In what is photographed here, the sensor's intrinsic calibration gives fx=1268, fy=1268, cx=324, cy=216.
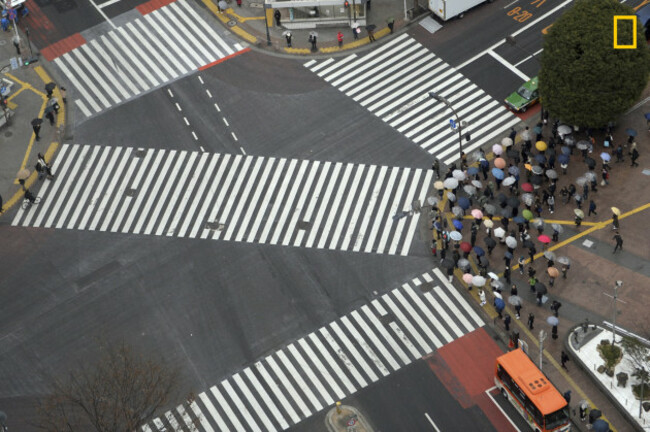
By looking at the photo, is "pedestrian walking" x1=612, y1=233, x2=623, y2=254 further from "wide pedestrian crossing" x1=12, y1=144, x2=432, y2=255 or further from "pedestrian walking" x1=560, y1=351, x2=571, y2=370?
"wide pedestrian crossing" x1=12, y1=144, x2=432, y2=255

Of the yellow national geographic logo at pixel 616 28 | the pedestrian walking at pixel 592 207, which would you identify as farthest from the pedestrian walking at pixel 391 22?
the pedestrian walking at pixel 592 207

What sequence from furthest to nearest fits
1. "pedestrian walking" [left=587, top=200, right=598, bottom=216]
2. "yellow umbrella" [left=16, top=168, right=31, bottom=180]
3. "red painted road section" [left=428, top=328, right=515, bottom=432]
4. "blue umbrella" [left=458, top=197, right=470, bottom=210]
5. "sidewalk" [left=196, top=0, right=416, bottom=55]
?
"sidewalk" [left=196, top=0, right=416, bottom=55], "yellow umbrella" [left=16, top=168, right=31, bottom=180], "blue umbrella" [left=458, top=197, right=470, bottom=210], "pedestrian walking" [left=587, top=200, right=598, bottom=216], "red painted road section" [left=428, top=328, right=515, bottom=432]

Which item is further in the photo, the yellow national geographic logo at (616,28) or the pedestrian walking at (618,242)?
the yellow national geographic logo at (616,28)

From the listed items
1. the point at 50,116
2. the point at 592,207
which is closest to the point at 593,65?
the point at 592,207

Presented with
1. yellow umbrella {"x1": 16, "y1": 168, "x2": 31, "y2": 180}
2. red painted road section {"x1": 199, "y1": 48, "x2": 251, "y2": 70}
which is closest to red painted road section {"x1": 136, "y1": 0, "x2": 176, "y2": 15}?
red painted road section {"x1": 199, "y1": 48, "x2": 251, "y2": 70}

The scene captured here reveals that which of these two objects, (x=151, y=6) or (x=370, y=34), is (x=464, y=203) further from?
(x=151, y=6)

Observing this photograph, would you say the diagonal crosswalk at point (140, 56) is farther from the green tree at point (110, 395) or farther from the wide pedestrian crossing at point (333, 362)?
the wide pedestrian crossing at point (333, 362)

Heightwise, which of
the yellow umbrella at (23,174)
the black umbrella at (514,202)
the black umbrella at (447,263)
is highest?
the yellow umbrella at (23,174)
